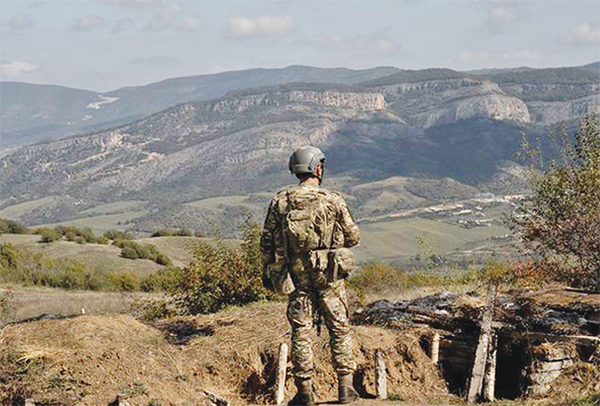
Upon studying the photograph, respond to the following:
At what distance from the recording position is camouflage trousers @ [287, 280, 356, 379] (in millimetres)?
8203

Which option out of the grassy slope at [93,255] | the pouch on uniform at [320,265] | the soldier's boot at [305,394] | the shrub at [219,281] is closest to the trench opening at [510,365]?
the soldier's boot at [305,394]

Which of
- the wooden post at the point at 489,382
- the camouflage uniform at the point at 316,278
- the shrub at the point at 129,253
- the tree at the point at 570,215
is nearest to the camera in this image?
the camouflage uniform at the point at 316,278

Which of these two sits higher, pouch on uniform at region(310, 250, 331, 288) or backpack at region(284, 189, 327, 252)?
backpack at region(284, 189, 327, 252)

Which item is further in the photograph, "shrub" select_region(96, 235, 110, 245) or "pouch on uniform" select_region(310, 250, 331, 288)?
"shrub" select_region(96, 235, 110, 245)

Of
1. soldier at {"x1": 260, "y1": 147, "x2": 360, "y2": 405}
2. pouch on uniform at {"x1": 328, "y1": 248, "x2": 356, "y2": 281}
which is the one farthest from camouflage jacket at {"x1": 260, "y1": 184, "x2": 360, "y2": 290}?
pouch on uniform at {"x1": 328, "y1": 248, "x2": 356, "y2": 281}

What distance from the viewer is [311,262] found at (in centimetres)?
823

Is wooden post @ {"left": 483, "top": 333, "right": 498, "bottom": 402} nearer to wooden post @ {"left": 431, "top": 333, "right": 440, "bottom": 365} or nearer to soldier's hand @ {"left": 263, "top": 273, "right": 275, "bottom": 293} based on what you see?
wooden post @ {"left": 431, "top": 333, "right": 440, "bottom": 365}

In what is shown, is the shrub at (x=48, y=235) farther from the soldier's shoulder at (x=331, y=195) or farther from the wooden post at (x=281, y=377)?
the soldier's shoulder at (x=331, y=195)

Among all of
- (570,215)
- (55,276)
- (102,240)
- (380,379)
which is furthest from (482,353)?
(102,240)

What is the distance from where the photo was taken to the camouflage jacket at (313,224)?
8.26 m

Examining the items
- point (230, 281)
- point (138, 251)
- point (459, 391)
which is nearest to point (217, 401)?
point (459, 391)

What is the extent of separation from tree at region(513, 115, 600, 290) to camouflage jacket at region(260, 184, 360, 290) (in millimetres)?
8081

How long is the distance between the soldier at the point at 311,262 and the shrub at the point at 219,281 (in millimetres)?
6674

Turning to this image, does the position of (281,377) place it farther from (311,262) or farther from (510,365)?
(510,365)
